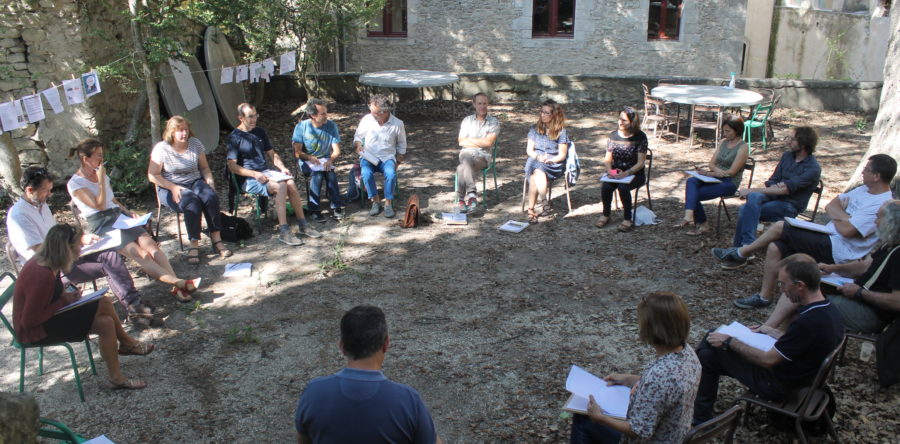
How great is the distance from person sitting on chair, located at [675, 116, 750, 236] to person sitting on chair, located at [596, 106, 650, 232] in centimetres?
51

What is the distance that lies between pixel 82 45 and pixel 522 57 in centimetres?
958

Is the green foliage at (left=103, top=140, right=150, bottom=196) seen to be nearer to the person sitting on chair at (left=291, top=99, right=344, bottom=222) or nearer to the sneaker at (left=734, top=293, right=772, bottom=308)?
the person sitting on chair at (left=291, top=99, right=344, bottom=222)

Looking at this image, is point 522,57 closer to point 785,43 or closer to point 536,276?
point 785,43

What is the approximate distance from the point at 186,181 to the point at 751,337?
15.8ft

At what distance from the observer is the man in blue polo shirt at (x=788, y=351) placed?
3072 millimetres

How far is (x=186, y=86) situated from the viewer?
341 inches

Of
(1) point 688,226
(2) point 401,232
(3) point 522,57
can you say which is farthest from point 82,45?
(3) point 522,57

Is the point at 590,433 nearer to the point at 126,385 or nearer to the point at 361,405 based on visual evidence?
the point at 361,405

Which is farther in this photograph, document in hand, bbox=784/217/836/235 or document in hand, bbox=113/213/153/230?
document in hand, bbox=113/213/153/230

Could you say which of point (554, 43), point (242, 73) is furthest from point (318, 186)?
point (554, 43)

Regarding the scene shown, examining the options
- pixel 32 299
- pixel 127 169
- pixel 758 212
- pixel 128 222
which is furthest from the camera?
pixel 127 169

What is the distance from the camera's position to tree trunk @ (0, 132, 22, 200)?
698 centimetres

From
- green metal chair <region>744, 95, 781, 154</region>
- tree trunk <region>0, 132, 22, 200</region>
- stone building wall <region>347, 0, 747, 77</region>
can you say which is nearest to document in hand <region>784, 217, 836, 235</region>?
green metal chair <region>744, 95, 781, 154</region>

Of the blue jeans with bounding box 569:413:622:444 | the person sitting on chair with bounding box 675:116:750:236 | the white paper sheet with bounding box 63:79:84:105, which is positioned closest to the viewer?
the blue jeans with bounding box 569:413:622:444
